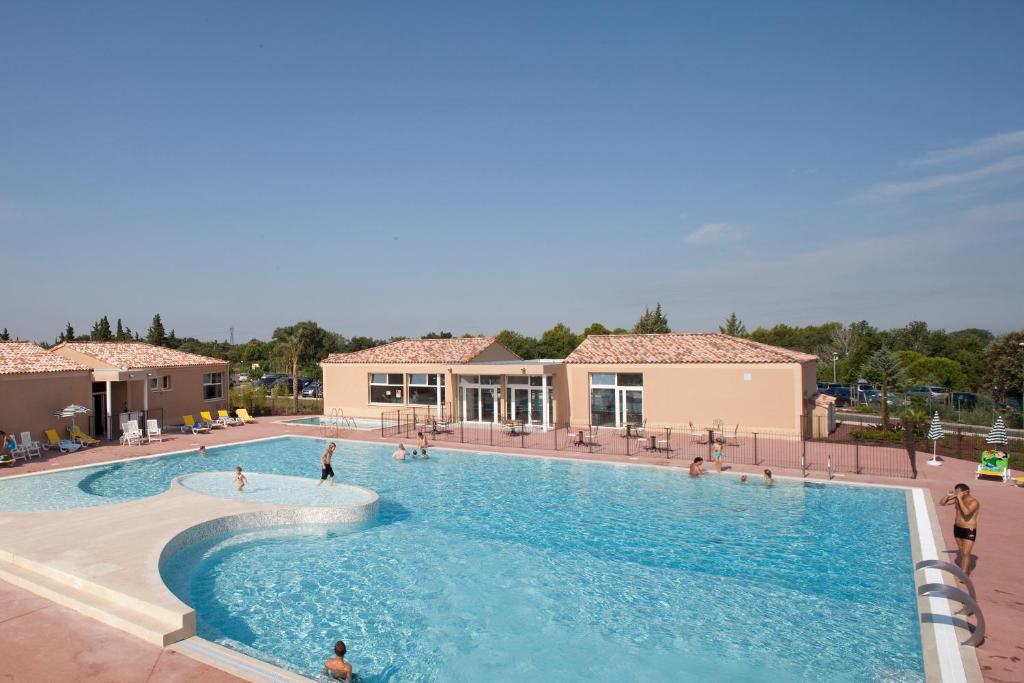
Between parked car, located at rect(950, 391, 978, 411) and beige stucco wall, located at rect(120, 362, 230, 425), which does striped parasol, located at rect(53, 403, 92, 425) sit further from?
parked car, located at rect(950, 391, 978, 411)

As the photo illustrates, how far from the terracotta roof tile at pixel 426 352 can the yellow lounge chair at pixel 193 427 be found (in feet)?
24.1

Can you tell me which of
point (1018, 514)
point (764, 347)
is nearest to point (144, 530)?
point (1018, 514)

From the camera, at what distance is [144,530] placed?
12.1m

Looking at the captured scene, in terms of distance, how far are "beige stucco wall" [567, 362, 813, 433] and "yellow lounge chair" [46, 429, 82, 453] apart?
20.4m

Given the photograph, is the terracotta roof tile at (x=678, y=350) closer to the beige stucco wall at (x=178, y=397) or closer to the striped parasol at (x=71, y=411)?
the beige stucco wall at (x=178, y=397)

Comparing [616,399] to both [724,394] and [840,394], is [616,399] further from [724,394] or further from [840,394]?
[840,394]

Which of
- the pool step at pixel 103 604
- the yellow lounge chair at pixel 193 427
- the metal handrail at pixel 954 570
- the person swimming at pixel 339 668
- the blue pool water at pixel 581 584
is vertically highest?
the yellow lounge chair at pixel 193 427

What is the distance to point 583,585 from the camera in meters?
11.2

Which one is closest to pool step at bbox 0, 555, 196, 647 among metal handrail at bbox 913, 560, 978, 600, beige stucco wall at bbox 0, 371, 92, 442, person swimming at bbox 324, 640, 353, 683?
person swimming at bbox 324, 640, 353, 683

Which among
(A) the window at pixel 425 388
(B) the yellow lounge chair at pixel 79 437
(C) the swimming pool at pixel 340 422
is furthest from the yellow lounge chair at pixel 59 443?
(A) the window at pixel 425 388

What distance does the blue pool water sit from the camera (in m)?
8.68

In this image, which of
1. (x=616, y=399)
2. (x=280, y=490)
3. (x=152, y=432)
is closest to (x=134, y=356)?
(x=152, y=432)

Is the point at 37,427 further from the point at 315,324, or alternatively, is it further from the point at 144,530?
the point at 315,324

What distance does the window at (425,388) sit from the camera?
3061cm
